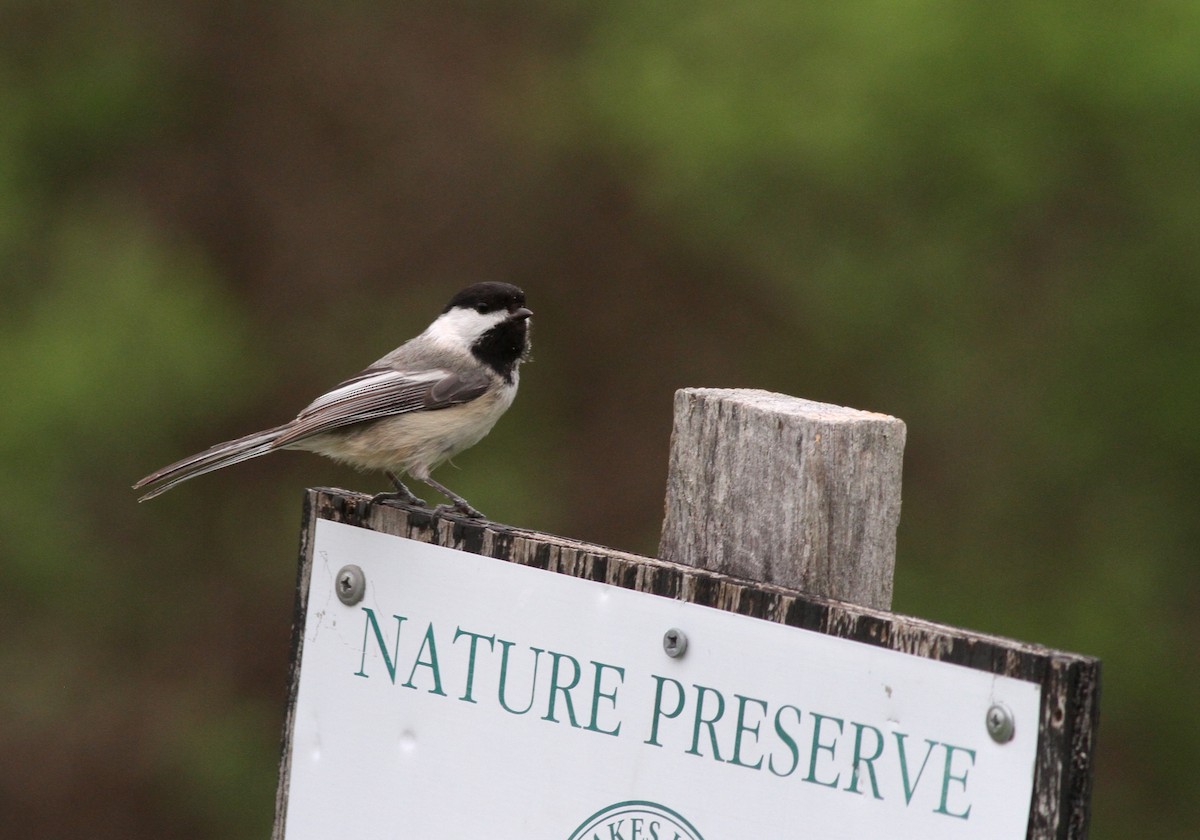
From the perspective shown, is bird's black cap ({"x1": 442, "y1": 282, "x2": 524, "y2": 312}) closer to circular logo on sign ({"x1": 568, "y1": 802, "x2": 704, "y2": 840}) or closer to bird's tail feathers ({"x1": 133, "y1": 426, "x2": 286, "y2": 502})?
bird's tail feathers ({"x1": 133, "y1": 426, "x2": 286, "y2": 502})

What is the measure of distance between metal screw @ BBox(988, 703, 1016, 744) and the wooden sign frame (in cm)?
4

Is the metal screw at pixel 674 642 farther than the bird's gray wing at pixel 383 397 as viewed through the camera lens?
No

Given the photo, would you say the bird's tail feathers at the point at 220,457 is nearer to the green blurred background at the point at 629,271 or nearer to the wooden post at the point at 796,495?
the wooden post at the point at 796,495

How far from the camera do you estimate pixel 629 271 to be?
8484 mm

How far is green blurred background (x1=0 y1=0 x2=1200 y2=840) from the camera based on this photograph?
6.66 m

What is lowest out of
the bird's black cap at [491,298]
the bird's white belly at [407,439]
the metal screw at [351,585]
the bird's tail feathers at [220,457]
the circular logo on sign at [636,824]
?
the circular logo on sign at [636,824]

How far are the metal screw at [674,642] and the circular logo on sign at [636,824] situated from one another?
0.77 ft

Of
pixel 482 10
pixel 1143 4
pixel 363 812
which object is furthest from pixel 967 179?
pixel 363 812

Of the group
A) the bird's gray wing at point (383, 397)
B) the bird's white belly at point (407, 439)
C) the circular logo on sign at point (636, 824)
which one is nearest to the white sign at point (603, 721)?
the circular logo on sign at point (636, 824)

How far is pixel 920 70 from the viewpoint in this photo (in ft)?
21.5

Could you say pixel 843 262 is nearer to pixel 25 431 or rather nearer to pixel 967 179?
pixel 967 179

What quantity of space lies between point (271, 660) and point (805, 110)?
15.3 ft

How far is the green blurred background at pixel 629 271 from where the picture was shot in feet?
21.9

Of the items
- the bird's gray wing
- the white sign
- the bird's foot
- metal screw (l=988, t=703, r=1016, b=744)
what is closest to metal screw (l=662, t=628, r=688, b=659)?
the white sign
